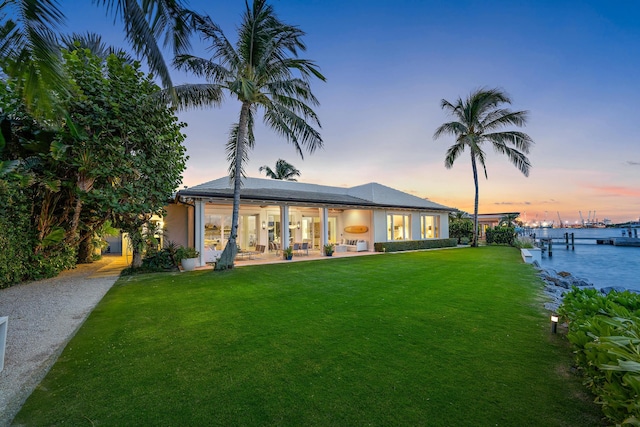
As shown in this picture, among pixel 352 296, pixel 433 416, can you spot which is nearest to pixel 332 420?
pixel 433 416

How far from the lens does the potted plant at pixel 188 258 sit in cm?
1188

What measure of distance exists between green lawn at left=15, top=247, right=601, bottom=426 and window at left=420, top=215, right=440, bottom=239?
1619cm

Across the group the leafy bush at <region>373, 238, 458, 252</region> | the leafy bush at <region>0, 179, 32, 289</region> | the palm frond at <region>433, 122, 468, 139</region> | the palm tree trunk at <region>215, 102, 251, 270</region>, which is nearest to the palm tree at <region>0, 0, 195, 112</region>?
the leafy bush at <region>0, 179, 32, 289</region>

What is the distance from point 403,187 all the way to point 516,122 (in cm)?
1221

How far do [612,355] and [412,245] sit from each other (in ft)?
62.7

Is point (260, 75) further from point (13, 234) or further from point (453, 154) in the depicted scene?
point (453, 154)

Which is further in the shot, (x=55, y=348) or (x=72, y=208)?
(x=72, y=208)

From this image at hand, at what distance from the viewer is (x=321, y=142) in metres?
11.6

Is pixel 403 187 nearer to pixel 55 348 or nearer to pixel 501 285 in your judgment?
pixel 501 285

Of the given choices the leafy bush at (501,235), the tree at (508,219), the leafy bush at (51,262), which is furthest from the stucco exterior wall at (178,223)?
the tree at (508,219)

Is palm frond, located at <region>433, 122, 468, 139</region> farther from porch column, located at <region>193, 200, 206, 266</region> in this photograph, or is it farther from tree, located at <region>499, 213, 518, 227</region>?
porch column, located at <region>193, 200, 206, 266</region>

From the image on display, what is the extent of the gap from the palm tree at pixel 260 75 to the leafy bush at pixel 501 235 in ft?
74.0

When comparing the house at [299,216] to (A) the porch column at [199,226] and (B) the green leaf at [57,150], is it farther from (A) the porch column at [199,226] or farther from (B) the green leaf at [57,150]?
(B) the green leaf at [57,150]

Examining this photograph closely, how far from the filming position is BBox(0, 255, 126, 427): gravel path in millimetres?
3268
